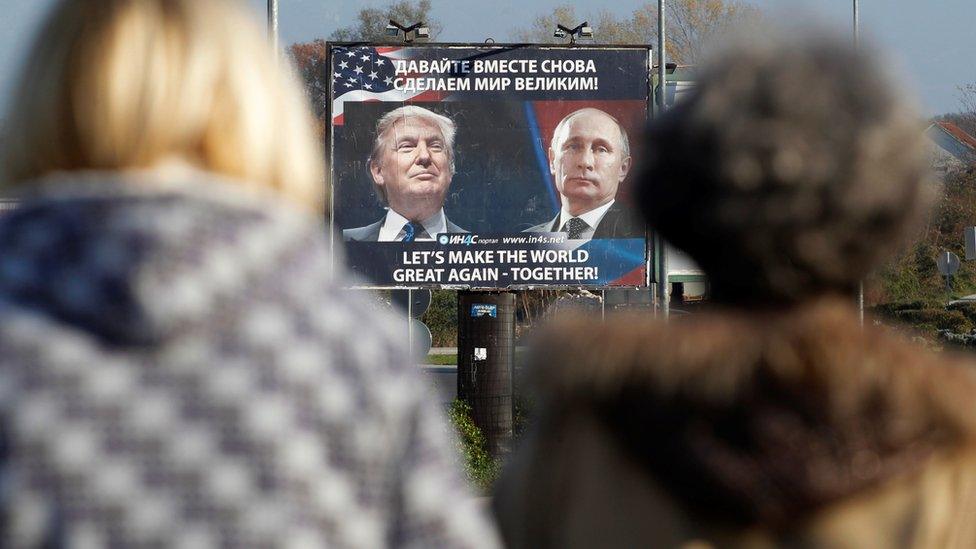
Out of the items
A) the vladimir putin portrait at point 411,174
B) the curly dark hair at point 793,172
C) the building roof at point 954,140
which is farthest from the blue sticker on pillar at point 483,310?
the building roof at point 954,140

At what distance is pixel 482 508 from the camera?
169 centimetres

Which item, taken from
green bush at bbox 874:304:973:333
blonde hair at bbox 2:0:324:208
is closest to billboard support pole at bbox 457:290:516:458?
blonde hair at bbox 2:0:324:208

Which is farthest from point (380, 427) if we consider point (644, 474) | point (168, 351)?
point (644, 474)

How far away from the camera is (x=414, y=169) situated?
14.8 metres

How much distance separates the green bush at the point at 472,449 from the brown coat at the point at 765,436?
992cm

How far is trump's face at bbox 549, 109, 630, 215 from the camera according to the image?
14.9 m

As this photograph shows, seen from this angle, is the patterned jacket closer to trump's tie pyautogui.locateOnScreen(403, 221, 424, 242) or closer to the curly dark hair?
the curly dark hair

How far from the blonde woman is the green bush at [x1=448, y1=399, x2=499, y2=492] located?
1012 centimetres

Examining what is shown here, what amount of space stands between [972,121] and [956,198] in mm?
6447

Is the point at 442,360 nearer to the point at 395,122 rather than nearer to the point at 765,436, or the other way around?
the point at 395,122

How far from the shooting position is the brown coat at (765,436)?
162 cm

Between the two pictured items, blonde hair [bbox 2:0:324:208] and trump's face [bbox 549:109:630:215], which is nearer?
blonde hair [bbox 2:0:324:208]

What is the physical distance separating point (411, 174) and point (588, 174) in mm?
1978

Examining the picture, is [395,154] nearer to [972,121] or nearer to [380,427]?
[380,427]
